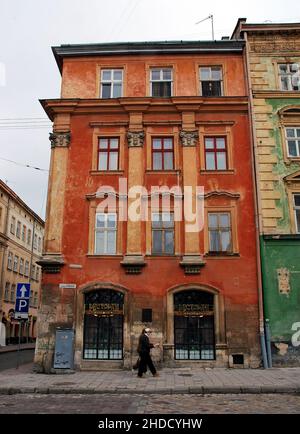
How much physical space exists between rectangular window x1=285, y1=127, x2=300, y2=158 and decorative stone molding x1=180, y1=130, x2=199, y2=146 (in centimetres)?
427

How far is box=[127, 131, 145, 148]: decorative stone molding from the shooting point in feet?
62.3

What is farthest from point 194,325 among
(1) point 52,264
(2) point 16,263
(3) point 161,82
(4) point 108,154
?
(2) point 16,263

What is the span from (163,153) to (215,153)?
95.3 inches

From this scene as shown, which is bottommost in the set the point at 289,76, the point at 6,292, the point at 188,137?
the point at 6,292

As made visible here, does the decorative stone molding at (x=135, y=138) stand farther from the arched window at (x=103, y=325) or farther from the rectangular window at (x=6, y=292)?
the rectangular window at (x=6, y=292)

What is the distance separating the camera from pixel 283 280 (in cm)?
1734

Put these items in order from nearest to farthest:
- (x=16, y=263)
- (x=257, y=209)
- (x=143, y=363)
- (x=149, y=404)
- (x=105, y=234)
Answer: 1. (x=149, y=404)
2. (x=143, y=363)
3. (x=257, y=209)
4. (x=105, y=234)
5. (x=16, y=263)

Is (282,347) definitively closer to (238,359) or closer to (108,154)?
(238,359)

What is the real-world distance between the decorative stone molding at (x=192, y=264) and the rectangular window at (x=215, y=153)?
4367mm

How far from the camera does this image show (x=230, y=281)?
17.5 metres

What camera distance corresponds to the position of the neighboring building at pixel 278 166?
672 inches

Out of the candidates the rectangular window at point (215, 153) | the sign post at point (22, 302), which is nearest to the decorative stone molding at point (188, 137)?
the rectangular window at point (215, 153)

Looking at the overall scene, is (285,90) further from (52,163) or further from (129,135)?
(52,163)

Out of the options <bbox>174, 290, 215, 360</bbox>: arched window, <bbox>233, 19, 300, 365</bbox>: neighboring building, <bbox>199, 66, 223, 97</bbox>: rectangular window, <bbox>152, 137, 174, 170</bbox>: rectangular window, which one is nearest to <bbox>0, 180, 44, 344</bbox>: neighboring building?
<bbox>152, 137, 174, 170</bbox>: rectangular window
